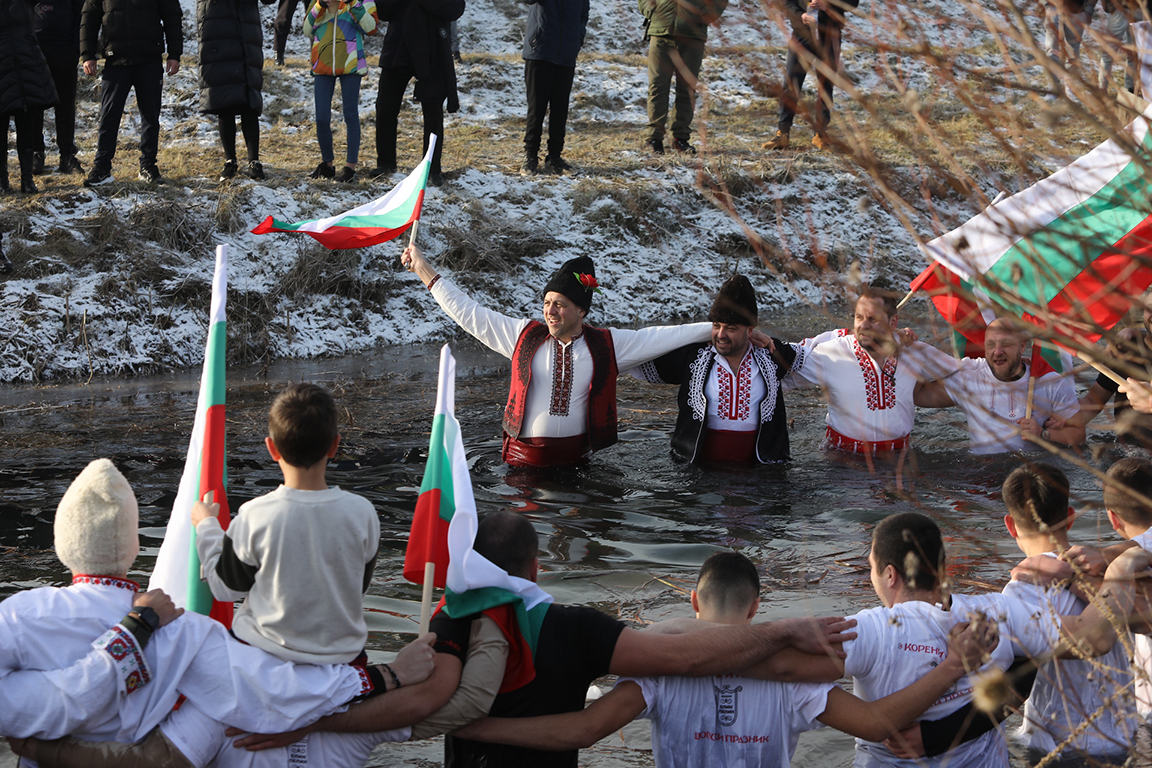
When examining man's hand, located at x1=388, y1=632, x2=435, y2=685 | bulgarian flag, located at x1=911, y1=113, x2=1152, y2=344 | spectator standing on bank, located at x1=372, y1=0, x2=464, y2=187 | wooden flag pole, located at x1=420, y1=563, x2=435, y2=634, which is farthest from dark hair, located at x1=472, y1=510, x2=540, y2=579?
spectator standing on bank, located at x1=372, y1=0, x2=464, y2=187

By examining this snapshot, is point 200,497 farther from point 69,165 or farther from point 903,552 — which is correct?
point 69,165

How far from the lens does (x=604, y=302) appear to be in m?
14.0

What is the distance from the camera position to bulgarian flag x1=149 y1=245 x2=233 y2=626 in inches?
158

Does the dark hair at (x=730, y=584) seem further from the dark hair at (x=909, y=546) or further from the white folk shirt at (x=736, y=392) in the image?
the white folk shirt at (x=736, y=392)

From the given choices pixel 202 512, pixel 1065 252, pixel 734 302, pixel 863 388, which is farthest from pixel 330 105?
pixel 1065 252

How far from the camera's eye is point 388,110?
521 inches

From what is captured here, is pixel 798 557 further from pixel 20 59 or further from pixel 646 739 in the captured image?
pixel 20 59

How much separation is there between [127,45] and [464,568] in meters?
9.99

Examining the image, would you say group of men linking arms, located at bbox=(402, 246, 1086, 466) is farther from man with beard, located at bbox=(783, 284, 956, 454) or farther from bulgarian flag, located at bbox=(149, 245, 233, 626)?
bulgarian flag, located at bbox=(149, 245, 233, 626)

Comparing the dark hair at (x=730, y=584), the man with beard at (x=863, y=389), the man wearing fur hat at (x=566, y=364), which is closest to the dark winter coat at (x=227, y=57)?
the man wearing fur hat at (x=566, y=364)

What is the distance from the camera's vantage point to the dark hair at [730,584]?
12.7 ft

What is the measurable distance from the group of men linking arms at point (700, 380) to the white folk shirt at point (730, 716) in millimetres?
4396

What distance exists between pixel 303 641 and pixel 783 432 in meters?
5.31

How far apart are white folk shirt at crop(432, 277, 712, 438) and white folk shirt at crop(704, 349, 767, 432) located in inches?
11.2
